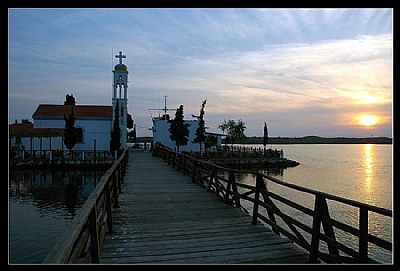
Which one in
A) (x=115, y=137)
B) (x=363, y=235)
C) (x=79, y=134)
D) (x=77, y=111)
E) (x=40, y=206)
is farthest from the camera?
(x=77, y=111)

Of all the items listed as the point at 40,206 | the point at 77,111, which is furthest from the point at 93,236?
the point at 77,111

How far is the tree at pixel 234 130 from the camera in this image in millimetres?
64188

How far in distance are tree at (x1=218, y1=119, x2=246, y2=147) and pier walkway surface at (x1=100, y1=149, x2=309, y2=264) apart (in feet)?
178

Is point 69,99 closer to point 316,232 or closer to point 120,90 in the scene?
point 120,90

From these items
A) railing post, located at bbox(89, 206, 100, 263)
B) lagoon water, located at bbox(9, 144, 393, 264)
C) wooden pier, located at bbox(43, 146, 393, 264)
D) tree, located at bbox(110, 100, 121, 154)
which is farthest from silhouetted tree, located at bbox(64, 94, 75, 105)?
railing post, located at bbox(89, 206, 100, 263)

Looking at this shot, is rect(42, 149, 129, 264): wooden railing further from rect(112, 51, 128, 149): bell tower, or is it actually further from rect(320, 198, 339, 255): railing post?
rect(112, 51, 128, 149): bell tower

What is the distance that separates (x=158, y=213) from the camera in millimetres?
7980

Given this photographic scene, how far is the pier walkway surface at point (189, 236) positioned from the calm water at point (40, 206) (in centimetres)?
372

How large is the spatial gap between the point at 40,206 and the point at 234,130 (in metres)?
49.2

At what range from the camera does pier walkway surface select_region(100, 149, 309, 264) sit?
500 centimetres

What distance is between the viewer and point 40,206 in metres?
17.5
